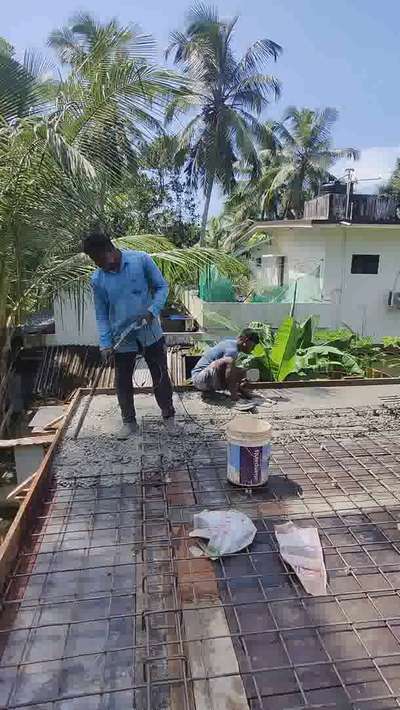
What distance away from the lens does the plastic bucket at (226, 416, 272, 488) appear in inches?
96.0

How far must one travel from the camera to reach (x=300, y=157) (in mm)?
25641

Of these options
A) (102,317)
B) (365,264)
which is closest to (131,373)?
(102,317)

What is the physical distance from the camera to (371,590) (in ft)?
5.76

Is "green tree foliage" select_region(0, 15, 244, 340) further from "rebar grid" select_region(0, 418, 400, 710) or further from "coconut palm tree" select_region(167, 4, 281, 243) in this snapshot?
"coconut palm tree" select_region(167, 4, 281, 243)

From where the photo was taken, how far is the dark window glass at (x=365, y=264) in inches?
426

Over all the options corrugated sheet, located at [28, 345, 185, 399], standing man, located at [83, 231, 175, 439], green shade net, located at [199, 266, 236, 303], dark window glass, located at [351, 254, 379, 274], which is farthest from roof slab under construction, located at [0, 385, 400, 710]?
dark window glass, located at [351, 254, 379, 274]

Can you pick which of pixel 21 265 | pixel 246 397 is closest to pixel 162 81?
pixel 21 265

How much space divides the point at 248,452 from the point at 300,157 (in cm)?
2638

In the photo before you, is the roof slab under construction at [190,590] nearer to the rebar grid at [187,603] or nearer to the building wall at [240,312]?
the rebar grid at [187,603]

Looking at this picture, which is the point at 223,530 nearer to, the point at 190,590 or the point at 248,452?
the point at 190,590

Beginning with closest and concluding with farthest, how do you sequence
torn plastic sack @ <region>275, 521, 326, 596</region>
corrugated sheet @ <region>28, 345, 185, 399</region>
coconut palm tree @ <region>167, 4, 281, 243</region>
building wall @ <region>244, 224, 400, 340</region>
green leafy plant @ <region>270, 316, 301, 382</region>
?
torn plastic sack @ <region>275, 521, 326, 596</region> → green leafy plant @ <region>270, 316, 301, 382</region> → corrugated sheet @ <region>28, 345, 185, 399</region> → building wall @ <region>244, 224, 400, 340</region> → coconut palm tree @ <region>167, 4, 281, 243</region>

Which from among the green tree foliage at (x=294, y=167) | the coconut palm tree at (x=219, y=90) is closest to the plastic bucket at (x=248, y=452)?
the coconut palm tree at (x=219, y=90)

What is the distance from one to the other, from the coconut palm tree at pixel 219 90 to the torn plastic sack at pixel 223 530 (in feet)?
54.5

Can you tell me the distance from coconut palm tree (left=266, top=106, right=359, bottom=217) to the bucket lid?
2397cm
